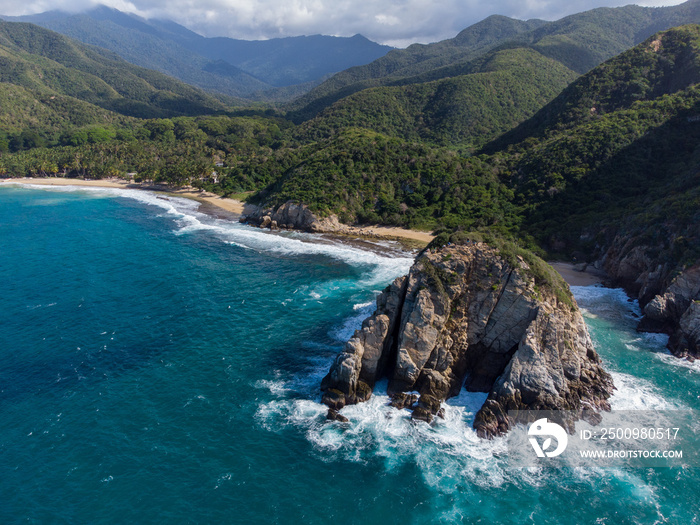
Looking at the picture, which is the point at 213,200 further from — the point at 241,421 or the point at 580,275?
the point at 241,421

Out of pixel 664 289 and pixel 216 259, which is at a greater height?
pixel 664 289

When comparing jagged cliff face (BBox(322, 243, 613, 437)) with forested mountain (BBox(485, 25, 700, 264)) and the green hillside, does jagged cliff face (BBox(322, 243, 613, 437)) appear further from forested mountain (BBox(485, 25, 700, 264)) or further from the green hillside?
the green hillside

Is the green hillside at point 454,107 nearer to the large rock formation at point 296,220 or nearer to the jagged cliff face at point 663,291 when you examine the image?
the large rock formation at point 296,220

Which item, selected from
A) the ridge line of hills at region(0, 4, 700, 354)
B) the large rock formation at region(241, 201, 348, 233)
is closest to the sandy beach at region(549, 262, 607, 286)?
the ridge line of hills at region(0, 4, 700, 354)

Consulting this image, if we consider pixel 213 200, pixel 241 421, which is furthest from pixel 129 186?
pixel 241 421

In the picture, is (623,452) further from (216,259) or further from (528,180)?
(528,180)

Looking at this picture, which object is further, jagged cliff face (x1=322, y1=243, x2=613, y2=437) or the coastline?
the coastline

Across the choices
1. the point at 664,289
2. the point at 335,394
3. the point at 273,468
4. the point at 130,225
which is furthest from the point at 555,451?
the point at 130,225
